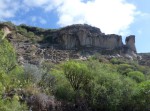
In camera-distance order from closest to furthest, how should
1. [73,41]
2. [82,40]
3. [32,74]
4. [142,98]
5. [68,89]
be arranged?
[142,98] → [68,89] → [32,74] → [73,41] → [82,40]

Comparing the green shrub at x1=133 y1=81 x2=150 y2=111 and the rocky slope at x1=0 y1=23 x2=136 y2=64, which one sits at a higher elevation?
the rocky slope at x1=0 y1=23 x2=136 y2=64

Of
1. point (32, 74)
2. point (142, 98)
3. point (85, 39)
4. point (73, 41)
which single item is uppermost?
point (85, 39)

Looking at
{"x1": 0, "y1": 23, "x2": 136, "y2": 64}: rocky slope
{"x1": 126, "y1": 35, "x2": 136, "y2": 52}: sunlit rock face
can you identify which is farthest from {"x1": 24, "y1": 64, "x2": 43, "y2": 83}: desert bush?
{"x1": 126, "y1": 35, "x2": 136, "y2": 52}: sunlit rock face

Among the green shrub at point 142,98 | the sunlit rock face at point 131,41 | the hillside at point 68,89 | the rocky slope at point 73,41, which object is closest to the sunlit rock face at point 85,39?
the rocky slope at point 73,41

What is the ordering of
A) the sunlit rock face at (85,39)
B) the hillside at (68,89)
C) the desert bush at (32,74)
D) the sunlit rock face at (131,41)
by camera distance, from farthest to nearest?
the sunlit rock face at (131,41) → the sunlit rock face at (85,39) → the desert bush at (32,74) → the hillside at (68,89)

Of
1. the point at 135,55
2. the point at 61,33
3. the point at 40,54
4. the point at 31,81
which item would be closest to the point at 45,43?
the point at 61,33

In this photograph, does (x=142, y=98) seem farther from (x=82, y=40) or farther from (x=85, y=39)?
(x=85, y=39)

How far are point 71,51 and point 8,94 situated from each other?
219 feet

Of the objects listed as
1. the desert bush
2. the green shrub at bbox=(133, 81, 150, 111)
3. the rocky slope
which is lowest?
the green shrub at bbox=(133, 81, 150, 111)

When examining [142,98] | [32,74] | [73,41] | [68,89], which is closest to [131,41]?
[73,41]

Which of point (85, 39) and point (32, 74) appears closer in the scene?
point (32, 74)

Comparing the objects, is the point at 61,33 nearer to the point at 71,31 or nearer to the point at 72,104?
the point at 71,31

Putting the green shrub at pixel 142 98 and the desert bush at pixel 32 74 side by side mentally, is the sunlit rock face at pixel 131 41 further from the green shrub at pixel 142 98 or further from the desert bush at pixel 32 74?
the desert bush at pixel 32 74

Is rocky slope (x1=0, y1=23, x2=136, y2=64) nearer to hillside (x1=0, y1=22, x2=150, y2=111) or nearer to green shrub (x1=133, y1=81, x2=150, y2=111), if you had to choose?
hillside (x1=0, y1=22, x2=150, y2=111)
